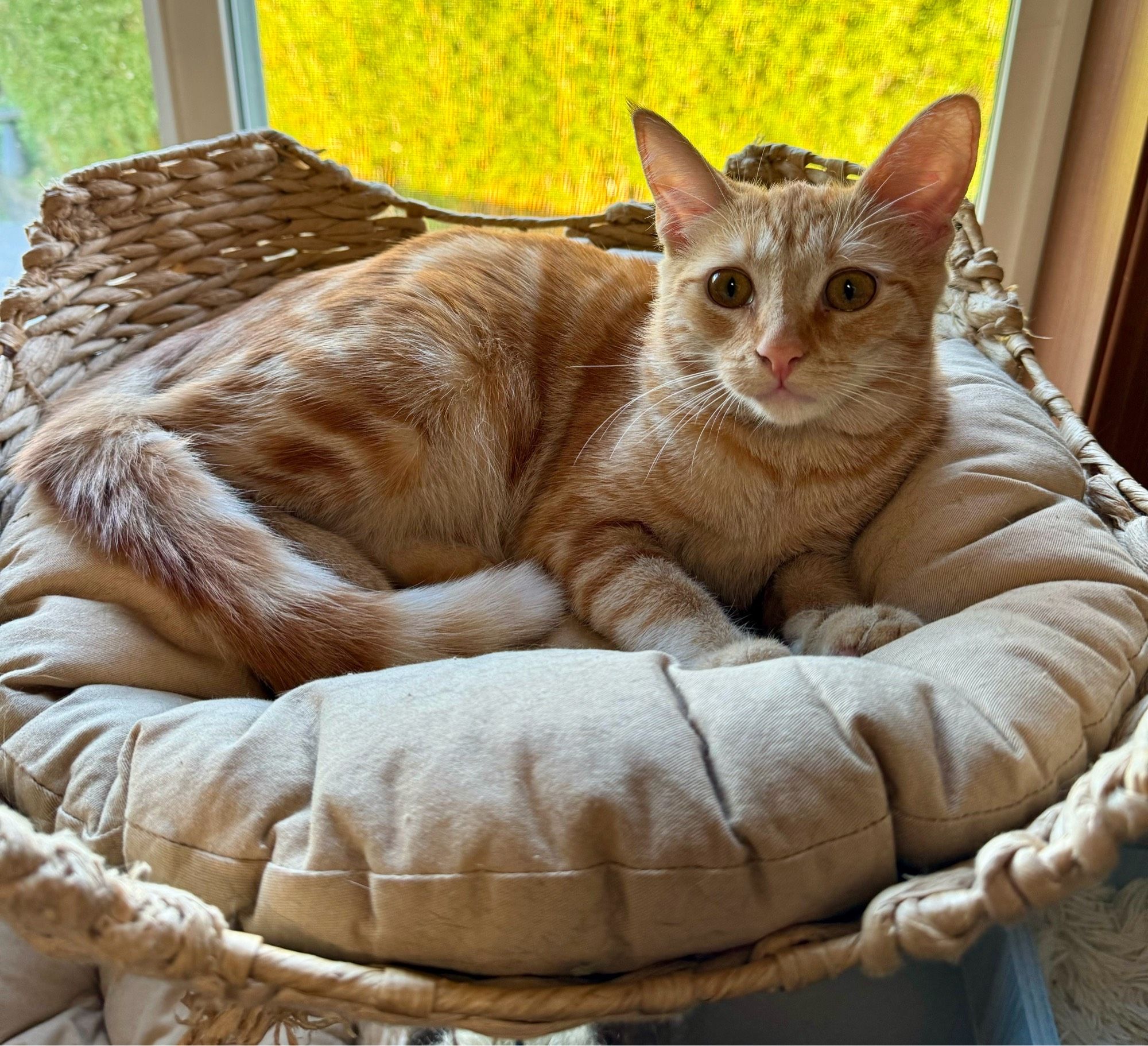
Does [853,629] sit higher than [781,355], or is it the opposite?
[781,355]

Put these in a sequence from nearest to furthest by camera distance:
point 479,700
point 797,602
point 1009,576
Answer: point 479,700, point 1009,576, point 797,602

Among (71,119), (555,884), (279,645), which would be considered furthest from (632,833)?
(71,119)

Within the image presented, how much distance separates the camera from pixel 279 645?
4.46ft

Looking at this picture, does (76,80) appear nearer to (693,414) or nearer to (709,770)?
(693,414)

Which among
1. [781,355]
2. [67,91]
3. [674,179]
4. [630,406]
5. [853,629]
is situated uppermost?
[67,91]

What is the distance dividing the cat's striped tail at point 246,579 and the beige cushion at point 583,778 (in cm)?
15

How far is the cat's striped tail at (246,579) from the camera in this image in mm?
1371

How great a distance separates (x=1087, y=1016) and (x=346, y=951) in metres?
0.88

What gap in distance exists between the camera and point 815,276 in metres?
1.41

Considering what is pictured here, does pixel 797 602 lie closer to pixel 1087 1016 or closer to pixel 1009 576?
pixel 1009 576

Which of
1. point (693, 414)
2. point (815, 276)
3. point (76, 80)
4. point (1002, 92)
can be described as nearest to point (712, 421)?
point (693, 414)

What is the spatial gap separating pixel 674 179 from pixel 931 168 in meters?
0.40

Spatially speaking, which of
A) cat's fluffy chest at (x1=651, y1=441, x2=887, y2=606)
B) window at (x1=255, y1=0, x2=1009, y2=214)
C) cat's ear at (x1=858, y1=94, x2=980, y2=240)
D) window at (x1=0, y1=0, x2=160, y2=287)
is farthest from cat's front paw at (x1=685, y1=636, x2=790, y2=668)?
window at (x1=0, y1=0, x2=160, y2=287)

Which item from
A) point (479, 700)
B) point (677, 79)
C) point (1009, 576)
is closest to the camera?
point (479, 700)
